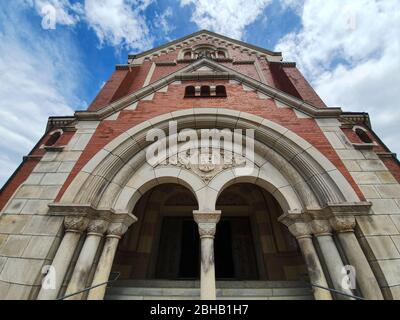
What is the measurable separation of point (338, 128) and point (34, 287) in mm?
7370

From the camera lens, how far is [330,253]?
3.39 m

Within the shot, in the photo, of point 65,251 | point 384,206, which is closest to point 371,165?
point 384,206

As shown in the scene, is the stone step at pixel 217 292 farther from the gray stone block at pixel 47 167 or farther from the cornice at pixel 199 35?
the cornice at pixel 199 35

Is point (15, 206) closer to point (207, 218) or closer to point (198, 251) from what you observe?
point (207, 218)

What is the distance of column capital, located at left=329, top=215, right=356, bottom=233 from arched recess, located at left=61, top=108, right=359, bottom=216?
0.32m

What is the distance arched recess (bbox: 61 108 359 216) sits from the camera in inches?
158

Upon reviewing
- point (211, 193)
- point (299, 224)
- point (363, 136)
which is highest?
point (363, 136)

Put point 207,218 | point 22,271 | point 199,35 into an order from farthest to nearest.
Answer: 1. point 199,35
2. point 207,218
3. point 22,271

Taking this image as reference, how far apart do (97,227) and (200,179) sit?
2392mm

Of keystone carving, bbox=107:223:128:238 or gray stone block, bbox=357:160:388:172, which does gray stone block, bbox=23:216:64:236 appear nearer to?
keystone carving, bbox=107:223:128:238

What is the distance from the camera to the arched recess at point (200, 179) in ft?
13.2

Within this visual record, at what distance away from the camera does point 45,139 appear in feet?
28.5

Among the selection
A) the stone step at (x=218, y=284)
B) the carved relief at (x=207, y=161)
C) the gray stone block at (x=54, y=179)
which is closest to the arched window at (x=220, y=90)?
the carved relief at (x=207, y=161)
